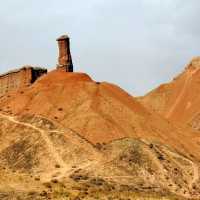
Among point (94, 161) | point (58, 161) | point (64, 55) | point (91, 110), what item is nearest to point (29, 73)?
point (64, 55)

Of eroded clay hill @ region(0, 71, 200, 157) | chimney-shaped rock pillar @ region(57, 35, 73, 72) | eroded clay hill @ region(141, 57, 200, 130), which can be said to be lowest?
eroded clay hill @ region(0, 71, 200, 157)

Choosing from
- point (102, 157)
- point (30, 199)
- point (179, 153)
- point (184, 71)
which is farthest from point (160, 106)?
point (30, 199)

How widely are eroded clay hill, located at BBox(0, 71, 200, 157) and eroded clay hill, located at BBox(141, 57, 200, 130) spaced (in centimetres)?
3333

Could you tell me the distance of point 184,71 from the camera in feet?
465

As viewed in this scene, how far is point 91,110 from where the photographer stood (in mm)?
82625

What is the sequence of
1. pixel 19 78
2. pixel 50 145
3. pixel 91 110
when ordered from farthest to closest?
pixel 19 78 < pixel 91 110 < pixel 50 145

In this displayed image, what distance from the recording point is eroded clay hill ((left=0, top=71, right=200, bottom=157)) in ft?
263

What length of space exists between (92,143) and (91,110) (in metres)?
7.96

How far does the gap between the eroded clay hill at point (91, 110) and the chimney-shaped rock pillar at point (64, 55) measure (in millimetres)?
994

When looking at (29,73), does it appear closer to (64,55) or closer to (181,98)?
(64,55)

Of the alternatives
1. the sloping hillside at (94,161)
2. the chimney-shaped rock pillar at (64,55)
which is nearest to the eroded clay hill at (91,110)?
the chimney-shaped rock pillar at (64,55)

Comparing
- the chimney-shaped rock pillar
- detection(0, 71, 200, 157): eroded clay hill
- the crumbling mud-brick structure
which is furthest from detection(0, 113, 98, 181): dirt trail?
the chimney-shaped rock pillar

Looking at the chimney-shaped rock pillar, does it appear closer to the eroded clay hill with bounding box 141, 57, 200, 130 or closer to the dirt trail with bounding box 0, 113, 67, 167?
the dirt trail with bounding box 0, 113, 67, 167

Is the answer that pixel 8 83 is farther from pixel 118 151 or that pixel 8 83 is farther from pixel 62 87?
pixel 118 151
